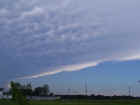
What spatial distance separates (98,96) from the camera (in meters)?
121

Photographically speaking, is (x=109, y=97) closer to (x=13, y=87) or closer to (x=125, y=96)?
(x=125, y=96)

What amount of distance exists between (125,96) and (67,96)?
30617mm

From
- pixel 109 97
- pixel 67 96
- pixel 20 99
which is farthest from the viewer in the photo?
pixel 67 96

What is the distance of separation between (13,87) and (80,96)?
121m

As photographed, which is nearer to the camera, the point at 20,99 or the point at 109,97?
the point at 20,99

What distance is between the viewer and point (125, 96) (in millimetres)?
123750

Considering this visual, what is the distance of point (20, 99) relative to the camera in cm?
512

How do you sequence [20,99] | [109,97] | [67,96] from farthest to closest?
[67,96] < [109,97] < [20,99]

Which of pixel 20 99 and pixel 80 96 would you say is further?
pixel 80 96

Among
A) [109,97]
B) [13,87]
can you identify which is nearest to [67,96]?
[109,97]

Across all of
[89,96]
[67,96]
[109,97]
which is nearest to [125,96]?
[109,97]

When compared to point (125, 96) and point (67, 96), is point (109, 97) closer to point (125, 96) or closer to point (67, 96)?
point (125, 96)

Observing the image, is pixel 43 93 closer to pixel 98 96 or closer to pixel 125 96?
pixel 98 96

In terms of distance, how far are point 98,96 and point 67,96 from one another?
835 inches
